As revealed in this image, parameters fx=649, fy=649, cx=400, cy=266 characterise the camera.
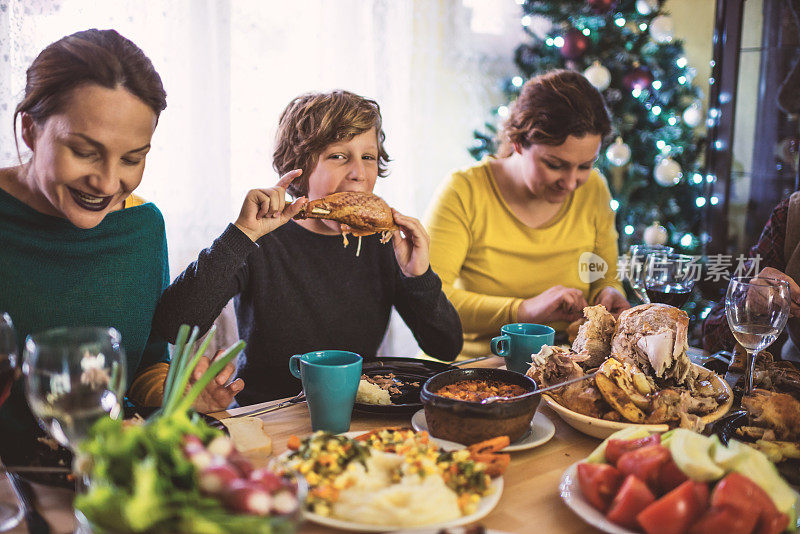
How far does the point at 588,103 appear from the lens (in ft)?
7.07

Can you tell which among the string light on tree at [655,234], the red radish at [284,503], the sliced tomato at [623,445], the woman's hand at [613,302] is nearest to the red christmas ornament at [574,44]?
the string light on tree at [655,234]

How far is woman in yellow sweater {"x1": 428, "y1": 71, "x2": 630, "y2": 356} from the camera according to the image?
215cm

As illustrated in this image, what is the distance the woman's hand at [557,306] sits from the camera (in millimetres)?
1879

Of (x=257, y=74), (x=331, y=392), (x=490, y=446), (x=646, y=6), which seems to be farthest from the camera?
(x=646, y=6)

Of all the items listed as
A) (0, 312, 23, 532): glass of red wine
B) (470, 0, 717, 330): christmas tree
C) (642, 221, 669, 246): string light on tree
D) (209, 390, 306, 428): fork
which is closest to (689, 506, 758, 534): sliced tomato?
(209, 390, 306, 428): fork

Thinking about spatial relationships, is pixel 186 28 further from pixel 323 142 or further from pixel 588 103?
pixel 588 103

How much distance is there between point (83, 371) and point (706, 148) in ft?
12.8

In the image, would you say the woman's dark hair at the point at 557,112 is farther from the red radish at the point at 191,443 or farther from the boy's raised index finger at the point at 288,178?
the red radish at the point at 191,443

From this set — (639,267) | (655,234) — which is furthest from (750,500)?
(655,234)

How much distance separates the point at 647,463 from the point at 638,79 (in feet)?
10.6

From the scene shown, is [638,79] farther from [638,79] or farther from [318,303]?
[318,303]

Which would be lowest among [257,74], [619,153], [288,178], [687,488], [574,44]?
[687,488]

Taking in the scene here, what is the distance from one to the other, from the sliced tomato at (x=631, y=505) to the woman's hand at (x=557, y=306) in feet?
3.52

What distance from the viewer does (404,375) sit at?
1427mm
